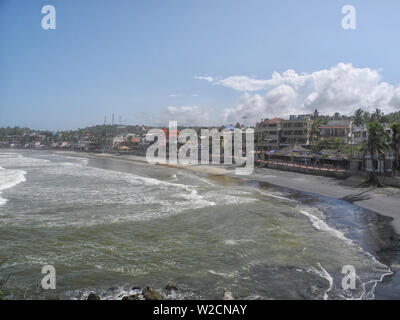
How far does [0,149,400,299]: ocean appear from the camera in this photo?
12.0 meters

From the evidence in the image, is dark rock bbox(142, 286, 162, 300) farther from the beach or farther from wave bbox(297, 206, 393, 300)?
the beach

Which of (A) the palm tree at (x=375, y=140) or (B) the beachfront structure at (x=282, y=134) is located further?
(B) the beachfront structure at (x=282, y=134)

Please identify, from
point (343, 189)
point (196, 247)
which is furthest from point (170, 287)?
point (343, 189)

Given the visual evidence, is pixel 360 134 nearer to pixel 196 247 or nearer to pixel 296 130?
pixel 296 130

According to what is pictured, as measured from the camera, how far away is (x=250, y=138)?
83.7 meters

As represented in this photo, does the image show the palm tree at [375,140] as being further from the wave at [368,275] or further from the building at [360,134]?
the wave at [368,275]

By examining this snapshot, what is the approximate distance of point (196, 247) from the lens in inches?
641

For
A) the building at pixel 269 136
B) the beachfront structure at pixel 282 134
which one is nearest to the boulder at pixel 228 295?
the beachfront structure at pixel 282 134

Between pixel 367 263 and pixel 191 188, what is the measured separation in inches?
939

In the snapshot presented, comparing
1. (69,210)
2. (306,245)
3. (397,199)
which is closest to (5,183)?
(69,210)

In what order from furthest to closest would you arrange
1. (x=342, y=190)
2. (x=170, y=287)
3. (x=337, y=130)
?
(x=337, y=130), (x=342, y=190), (x=170, y=287)

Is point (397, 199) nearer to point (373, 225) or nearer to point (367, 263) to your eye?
point (373, 225)

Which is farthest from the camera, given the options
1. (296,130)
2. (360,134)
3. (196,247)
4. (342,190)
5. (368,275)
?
(296,130)

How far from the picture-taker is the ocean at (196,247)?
1199 centimetres
